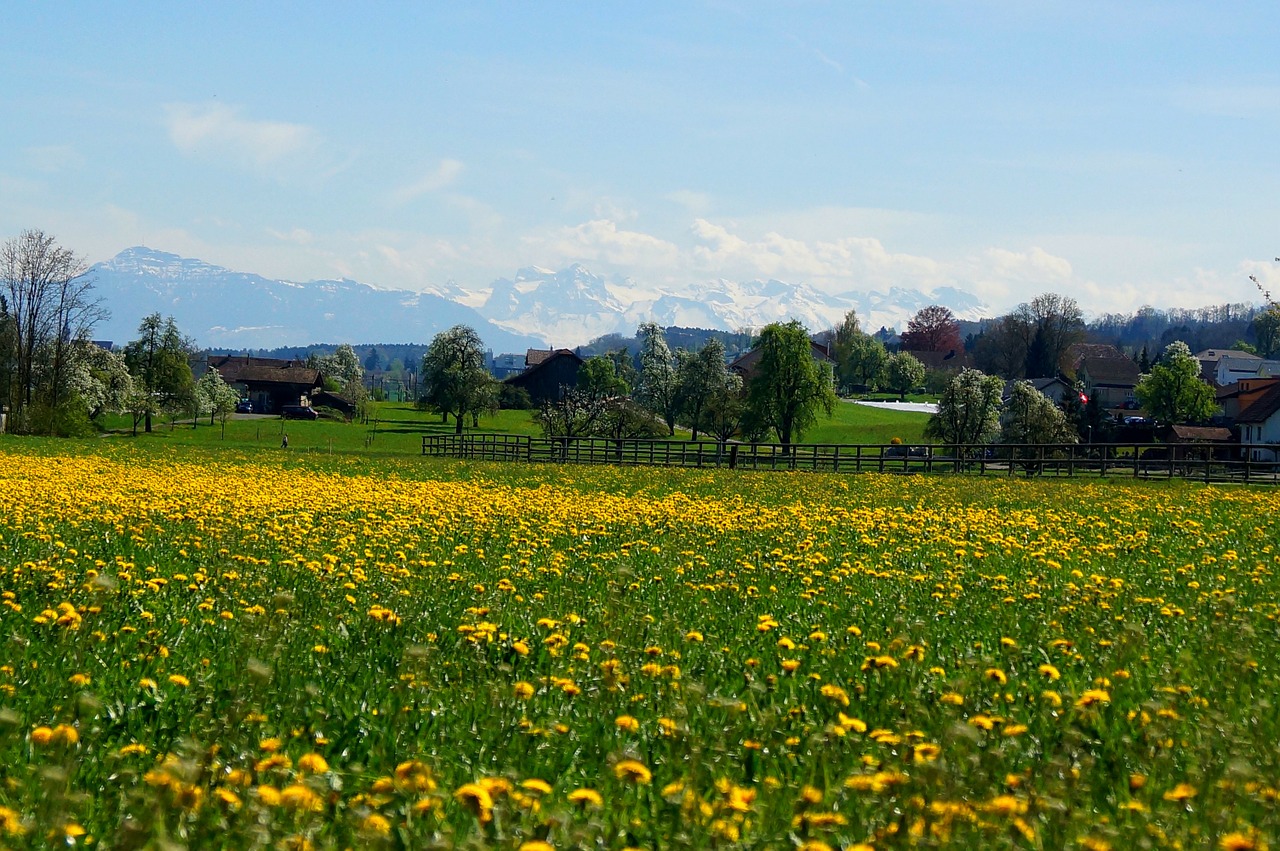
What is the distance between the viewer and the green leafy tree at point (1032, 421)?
8850 cm

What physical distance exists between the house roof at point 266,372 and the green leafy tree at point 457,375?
5541 centimetres

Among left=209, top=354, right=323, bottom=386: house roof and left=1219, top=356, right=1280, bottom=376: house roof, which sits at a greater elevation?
left=1219, top=356, right=1280, bottom=376: house roof

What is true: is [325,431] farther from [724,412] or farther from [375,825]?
[375,825]

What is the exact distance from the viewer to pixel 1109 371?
537 feet

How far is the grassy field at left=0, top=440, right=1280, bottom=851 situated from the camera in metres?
3.89

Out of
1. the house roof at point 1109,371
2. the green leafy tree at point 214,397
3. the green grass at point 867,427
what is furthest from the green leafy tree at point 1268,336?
the green leafy tree at point 214,397

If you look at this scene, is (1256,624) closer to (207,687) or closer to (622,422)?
(207,687)

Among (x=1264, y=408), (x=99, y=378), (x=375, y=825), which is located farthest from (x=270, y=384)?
(x=375, y=825)

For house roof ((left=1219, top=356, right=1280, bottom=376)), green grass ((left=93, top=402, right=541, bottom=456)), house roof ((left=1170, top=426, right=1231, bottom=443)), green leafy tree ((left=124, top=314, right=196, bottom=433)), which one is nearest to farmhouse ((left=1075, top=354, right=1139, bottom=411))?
house roof ((left=1219, top=356, right=1280, bottom=376))

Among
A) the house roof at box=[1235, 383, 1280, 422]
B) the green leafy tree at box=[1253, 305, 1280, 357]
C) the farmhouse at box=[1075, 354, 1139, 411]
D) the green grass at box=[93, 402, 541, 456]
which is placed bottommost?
the green grass at box=[93, 402, 541, 456]

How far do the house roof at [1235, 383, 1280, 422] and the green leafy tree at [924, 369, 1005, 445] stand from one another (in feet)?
59.1

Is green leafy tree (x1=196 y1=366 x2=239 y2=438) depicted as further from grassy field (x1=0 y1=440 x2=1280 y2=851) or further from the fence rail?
grassy field (x1=0 y1=440 x2=1280 y2=851)

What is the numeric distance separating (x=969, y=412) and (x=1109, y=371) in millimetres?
82399

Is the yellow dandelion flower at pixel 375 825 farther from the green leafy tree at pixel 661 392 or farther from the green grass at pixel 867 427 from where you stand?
the green leafy tree at pixel 661 392
